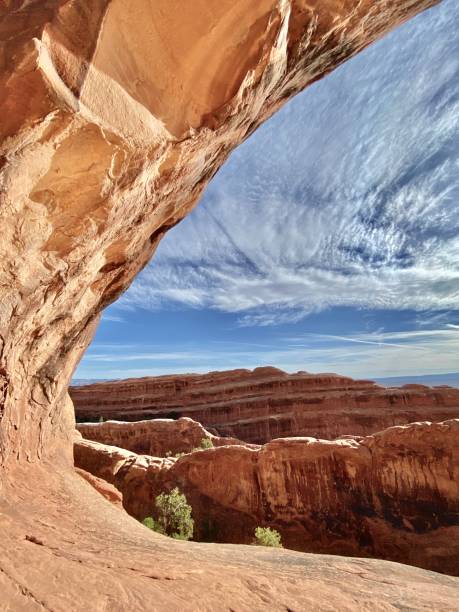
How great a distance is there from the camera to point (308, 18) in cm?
526

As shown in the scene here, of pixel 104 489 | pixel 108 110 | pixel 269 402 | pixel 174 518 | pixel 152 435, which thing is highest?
pixel 108 110

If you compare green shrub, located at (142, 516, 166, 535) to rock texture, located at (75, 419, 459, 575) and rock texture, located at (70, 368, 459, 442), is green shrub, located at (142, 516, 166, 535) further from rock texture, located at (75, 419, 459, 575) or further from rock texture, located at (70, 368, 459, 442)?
rock texture, located at (70, 368, 459, 442)

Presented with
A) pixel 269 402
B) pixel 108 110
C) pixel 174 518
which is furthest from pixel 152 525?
pixel 269 402

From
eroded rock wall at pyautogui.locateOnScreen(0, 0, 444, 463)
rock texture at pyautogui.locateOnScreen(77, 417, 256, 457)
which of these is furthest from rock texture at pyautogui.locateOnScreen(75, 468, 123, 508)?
rock texture at pyautogui.locateOnScreen(77, 417, 256, 457)

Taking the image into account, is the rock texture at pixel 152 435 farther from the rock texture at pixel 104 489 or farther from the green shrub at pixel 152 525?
the rock texture at pixel 104 489

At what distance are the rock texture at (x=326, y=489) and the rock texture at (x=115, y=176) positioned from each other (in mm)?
11715

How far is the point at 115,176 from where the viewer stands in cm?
469

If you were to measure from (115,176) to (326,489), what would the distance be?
17.2 meters

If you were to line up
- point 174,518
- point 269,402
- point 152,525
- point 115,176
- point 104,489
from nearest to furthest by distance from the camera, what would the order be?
1. point 115,176
2. point 104,489
3. point 152,525
4. point 174,518
5. point 269,402

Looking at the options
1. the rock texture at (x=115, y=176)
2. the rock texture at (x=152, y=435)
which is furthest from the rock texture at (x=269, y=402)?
the rock texture at (x=115, y=176)

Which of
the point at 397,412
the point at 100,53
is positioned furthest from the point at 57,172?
the point at 397,412

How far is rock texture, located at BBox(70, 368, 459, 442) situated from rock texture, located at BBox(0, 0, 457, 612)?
30.1 m

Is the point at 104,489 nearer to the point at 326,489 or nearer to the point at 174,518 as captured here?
the point at 174,518

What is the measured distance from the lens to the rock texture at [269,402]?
37531 millimetres
